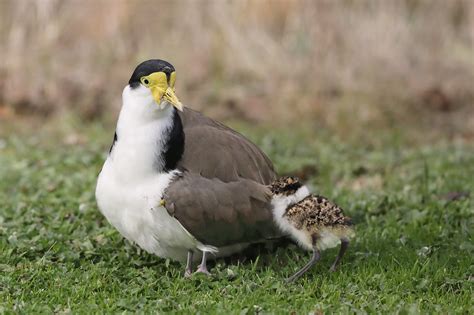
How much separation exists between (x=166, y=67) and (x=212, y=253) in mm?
1195

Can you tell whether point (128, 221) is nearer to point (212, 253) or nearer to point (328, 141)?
point (212, 253)

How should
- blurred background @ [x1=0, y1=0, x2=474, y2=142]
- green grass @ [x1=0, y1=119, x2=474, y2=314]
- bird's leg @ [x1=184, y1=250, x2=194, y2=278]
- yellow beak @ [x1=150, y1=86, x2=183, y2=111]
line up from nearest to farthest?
1. green grass @ [x1=0, y1=119, x2=474, y2=314]
2. yellow beak @ [x1=150, y1=86, x2=183, y2=111]
3. bird's leg @ [x1=184, y1=250, x2=194, y2=278]
4. blurred background @ [x1=0, y1=0, x2=474, y2=142]

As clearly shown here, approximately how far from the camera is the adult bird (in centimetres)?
514

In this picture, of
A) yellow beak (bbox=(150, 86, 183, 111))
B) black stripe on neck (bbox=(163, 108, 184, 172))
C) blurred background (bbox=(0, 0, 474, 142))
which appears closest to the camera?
yellow beak (bbox=(150, 86, 183, 111))

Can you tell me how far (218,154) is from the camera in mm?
5465

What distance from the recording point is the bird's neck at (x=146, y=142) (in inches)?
203

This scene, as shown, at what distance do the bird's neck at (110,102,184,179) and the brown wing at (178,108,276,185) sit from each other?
0.15 metres

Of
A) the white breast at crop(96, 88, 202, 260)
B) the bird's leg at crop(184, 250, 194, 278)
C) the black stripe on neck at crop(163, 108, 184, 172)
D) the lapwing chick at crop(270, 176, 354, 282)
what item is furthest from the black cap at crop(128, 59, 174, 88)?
the bird's leg at crop(184, 250, 194, 278)

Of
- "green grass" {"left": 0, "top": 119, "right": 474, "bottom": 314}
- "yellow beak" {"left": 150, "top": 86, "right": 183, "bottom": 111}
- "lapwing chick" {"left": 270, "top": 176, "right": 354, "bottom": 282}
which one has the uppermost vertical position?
"yellow beak" {"left": 150, "top": 86, "right": 183, "bottom": 111}

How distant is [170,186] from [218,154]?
470 millimetres

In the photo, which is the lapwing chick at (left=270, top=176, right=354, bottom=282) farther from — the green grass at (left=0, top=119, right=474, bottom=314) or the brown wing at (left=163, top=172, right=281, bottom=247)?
the green grass at (left=0, top=119, right=474, bottom=314)

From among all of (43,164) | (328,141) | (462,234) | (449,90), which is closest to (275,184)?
(462,234)

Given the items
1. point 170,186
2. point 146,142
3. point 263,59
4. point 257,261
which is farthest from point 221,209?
point 263,59

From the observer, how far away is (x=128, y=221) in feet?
17.3
